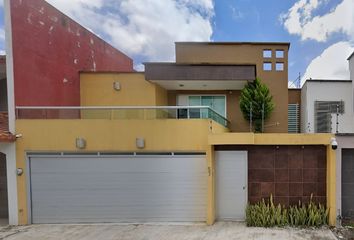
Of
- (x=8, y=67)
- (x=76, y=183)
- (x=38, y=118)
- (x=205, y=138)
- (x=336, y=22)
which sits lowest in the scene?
(x=76, y=183)

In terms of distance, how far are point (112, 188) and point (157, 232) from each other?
2.11m

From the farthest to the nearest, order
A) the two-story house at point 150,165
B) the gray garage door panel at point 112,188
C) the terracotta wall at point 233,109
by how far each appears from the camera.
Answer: the terracotta wall at point 233,109
the gray garage door panel at point 112,188
the two-story house at point 150,165

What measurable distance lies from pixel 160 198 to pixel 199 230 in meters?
1.59

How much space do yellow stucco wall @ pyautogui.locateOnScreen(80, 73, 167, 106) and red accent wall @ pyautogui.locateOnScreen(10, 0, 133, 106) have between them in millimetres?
432

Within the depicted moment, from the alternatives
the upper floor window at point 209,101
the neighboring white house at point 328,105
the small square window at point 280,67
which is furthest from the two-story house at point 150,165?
the small square window at point 280,67

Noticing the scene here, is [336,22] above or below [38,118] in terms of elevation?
above

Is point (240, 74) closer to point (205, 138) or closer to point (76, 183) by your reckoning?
point (205, 138)

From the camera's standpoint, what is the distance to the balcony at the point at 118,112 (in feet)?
25.8

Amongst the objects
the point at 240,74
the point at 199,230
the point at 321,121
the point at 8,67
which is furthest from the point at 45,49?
the point at 321,121

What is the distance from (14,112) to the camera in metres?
7.99

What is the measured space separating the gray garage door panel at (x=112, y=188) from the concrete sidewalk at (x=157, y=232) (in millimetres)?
374

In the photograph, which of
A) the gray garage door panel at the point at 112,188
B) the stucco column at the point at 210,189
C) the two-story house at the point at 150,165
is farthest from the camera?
the gray garage door panel at the point at 112,188

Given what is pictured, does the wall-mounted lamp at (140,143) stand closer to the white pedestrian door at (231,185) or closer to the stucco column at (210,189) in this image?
the stucco column at (210,189)

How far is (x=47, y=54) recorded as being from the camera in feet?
30.2
